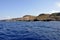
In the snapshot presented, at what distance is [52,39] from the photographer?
19.5m

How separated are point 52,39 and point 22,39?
4.08 m

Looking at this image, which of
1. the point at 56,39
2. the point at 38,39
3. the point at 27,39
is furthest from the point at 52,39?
the point at 27,39

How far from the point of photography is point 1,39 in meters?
19.5

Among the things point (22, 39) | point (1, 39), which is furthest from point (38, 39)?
point (1, 39)

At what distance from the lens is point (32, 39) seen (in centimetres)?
1962

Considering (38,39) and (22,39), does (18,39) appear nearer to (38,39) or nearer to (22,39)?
(22,39)

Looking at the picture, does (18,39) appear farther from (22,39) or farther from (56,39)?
(56,39)

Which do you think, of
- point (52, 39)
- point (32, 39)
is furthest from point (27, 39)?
point (52, 39)

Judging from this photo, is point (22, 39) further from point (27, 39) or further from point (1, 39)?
point (1, 39)

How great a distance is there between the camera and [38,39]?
19484mm

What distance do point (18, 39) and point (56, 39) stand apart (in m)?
5.17

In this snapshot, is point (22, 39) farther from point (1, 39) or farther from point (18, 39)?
point (1, 39)

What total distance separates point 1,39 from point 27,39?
139 inches

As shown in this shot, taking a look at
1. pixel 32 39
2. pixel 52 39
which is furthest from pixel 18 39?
pixel 52 39
